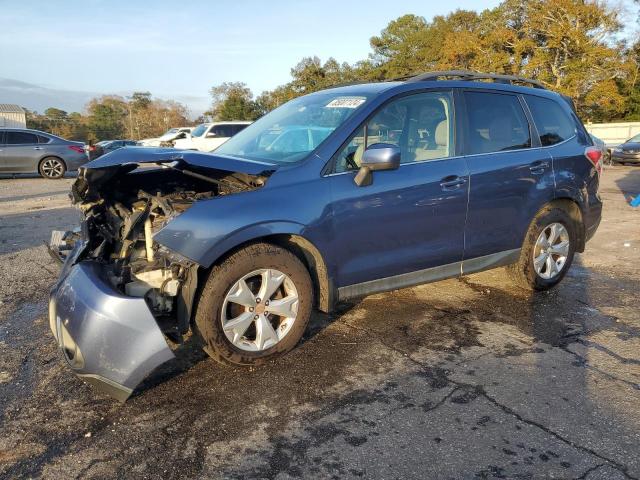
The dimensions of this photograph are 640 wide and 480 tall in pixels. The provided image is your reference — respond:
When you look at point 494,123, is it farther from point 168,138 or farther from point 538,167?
point 168,138

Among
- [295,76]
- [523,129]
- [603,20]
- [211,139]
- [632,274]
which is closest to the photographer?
[523,129]

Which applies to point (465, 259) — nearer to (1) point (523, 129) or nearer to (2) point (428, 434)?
(1) point (523, 129)

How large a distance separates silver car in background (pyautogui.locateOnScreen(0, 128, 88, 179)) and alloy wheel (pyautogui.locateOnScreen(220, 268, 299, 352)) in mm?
14263

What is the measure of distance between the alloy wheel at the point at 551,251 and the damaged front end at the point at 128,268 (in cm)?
288

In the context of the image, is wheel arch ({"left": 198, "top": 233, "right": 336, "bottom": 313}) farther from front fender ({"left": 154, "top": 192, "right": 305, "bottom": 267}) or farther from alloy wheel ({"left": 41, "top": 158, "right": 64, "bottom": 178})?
alloy wheel ({"left": 41, "top": 158, "right": 64, "bottom": 178})

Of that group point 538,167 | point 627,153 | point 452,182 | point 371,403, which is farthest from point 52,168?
point 627,153

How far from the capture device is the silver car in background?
1517 centimetres

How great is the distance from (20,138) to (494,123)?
15087mm

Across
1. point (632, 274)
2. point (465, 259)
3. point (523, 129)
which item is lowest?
point (632, 274)

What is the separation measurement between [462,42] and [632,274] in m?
41.3

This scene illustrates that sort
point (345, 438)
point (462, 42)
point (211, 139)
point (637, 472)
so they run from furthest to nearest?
1. point (462, 42)
2. point (211, 139)
3. point (345, 438)
4. point (637, 472)

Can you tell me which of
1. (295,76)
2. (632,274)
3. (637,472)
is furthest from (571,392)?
(295,76)

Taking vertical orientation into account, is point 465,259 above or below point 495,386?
above

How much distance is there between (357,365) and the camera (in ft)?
11.5
